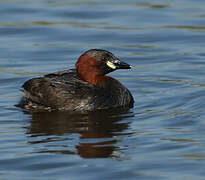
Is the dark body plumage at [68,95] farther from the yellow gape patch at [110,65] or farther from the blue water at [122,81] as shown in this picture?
the yellow gape patch at [110,65]

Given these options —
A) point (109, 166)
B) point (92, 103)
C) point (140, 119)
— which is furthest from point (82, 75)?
point (109, 166)

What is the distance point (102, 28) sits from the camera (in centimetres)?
1770

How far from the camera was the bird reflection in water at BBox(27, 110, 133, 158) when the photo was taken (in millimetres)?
9531

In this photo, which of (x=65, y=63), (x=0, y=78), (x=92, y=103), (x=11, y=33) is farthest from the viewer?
(x=11, y=33)

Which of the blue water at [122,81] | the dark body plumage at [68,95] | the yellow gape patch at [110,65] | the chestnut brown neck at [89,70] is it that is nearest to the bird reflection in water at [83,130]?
the blue water at [122,81]

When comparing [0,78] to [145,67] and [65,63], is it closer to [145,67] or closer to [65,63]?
[65,63]

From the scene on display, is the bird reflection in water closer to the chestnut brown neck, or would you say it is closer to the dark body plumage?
the dark body plumage

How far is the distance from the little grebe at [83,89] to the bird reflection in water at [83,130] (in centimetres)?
19

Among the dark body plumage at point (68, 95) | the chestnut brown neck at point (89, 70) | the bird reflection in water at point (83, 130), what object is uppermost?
the chestnut brown neck at point (89, 70)

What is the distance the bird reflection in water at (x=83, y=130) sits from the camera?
9.53 metres

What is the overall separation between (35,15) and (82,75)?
711cm

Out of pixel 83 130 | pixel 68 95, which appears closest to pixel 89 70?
pixel 68 95

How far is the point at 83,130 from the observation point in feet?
34.7

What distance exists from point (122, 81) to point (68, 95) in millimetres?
2170
